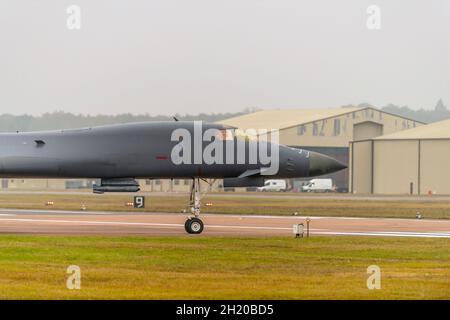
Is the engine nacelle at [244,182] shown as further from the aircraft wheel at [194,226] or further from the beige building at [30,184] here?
the beige building at [30,184]

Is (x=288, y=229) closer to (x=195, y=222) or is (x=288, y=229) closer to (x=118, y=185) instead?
(x=195, y=222)

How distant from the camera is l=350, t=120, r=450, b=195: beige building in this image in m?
96.6

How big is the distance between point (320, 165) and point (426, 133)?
219 ft

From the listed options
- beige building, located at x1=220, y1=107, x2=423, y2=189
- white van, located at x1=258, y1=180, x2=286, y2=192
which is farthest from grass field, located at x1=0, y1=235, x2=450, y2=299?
white van, located at x1=258, y1=180, x2=286, y2=192

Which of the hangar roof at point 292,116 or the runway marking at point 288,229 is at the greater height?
the hangar roof at point 292,116

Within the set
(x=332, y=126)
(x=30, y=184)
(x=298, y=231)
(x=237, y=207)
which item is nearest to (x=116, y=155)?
(x=298, y=231)

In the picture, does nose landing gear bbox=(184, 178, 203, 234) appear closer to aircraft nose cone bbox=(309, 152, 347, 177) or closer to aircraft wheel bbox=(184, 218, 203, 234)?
aircraft wheel bbox=(184, 218, 203, 234)

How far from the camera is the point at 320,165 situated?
3622 cm

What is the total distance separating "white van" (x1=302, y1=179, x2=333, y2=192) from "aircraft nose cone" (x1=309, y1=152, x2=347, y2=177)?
260 feet

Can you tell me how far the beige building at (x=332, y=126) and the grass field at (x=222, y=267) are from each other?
64.8 m

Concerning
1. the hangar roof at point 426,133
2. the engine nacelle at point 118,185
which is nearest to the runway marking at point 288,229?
the engine nacelle at point 118,185

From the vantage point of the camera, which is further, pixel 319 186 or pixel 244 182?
pixel 319 186

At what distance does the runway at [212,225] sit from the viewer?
1453 inches
